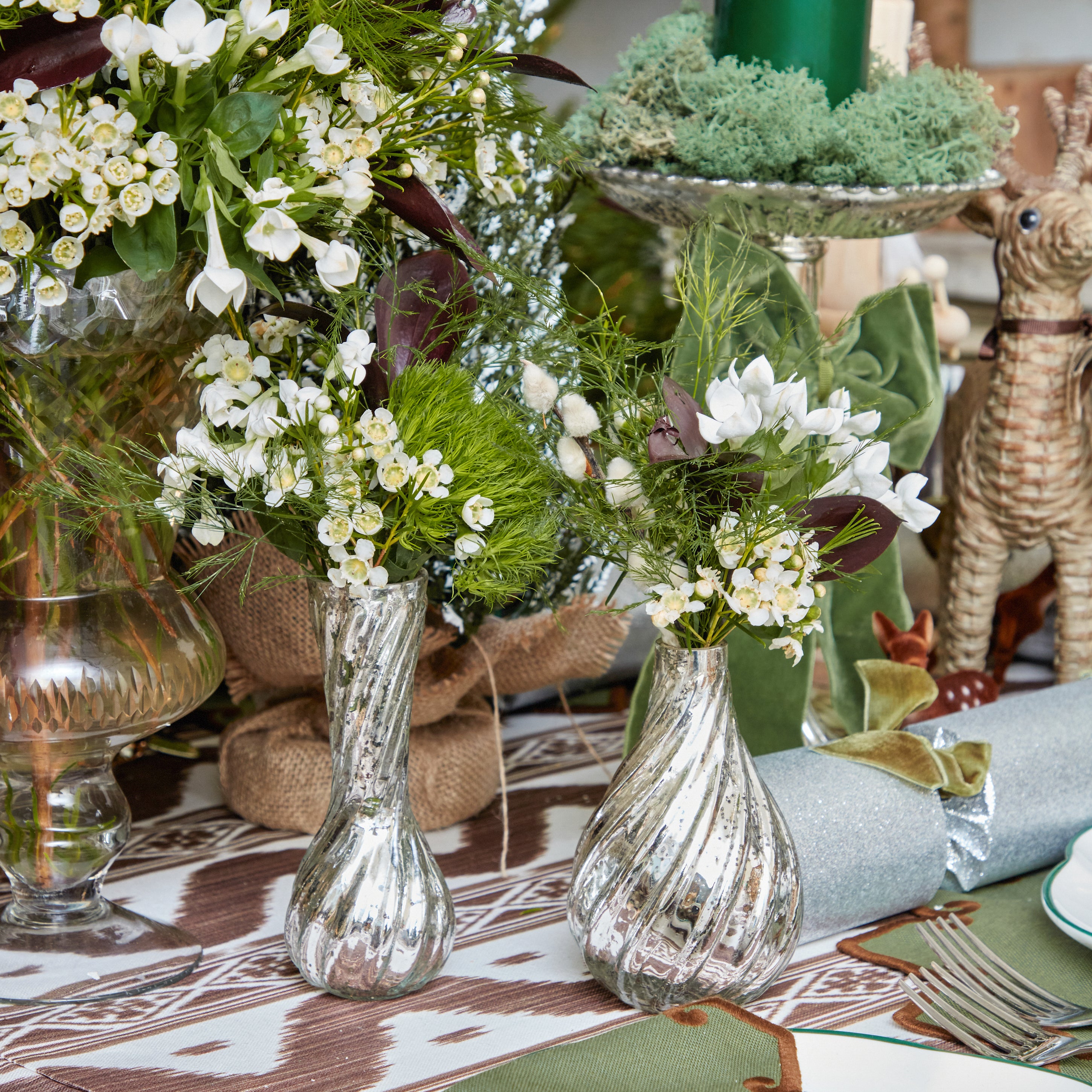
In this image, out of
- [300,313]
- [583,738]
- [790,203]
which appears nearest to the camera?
[300,313]

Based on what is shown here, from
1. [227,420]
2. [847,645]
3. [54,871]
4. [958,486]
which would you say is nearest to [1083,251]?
[958,486]

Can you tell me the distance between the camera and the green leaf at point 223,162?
1.35ft

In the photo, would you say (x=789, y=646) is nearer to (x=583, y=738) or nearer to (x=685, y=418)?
(x=685, y=418)

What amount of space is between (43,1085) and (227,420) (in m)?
0.26

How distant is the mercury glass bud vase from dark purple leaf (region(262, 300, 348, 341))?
0.20 metres

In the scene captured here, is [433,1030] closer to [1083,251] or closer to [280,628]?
[280,628]

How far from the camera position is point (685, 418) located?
45 cm

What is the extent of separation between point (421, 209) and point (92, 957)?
14.1 inches

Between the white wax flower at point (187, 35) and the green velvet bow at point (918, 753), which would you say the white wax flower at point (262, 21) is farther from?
the green velvet bow at point (918, 753)

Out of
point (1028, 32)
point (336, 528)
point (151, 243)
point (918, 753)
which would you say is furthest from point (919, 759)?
point (1028, 32)

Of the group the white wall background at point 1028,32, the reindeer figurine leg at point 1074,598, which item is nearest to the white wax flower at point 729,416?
the reindeer figurine leg at point 1074,598

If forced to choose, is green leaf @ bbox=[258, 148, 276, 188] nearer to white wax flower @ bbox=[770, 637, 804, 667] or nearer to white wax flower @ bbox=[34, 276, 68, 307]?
white wax flower @ bbox=[34, 276, 68, 307]

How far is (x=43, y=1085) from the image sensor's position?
0.45 metres

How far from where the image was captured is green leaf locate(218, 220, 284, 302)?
435 mm
